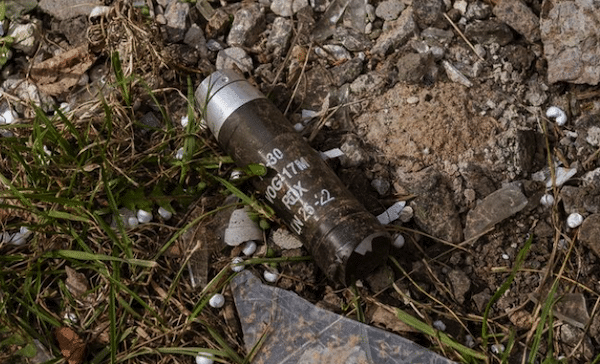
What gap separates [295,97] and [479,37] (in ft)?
3.10

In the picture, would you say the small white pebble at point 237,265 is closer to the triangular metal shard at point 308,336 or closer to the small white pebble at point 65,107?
the triangular metal shard at point 308,336

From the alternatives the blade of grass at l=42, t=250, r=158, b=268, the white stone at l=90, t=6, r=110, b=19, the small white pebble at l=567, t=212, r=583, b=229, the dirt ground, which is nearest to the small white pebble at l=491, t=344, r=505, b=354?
the dirt ground

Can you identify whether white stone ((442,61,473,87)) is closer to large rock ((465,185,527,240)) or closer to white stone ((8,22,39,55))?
large rock ((465,185,527,240))

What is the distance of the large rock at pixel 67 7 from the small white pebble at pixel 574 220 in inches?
98.1

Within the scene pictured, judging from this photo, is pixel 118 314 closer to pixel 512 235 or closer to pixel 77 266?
pixel 77 266

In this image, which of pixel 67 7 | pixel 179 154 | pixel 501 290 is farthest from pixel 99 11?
pixel 501 290

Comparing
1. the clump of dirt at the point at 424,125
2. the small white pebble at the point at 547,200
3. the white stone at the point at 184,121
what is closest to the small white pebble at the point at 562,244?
the small white pebble at the point at 547,200

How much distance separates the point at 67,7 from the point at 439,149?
2.02 m

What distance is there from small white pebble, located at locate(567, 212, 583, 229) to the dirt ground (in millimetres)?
26

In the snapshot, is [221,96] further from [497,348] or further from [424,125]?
[497,348]

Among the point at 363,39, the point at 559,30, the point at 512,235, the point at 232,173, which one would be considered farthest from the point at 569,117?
the point at 232,173

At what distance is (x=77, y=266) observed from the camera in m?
3.42

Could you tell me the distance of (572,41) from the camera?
3.82 meters

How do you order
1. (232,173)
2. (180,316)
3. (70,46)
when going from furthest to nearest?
(70,46)
(232,173)
(180,316)
